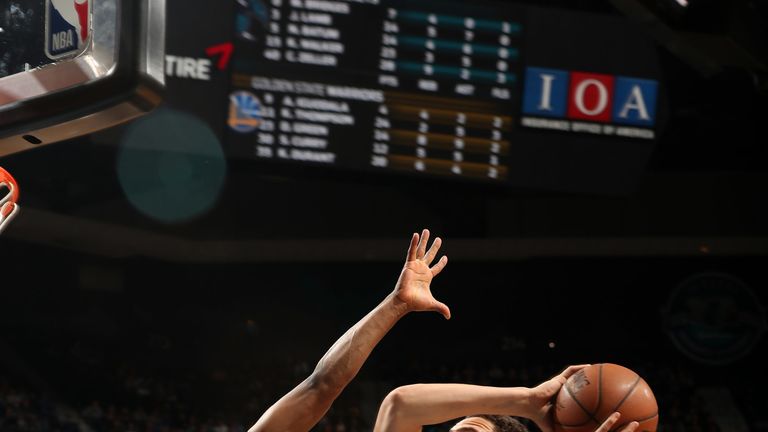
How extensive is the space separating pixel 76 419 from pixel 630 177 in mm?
6862

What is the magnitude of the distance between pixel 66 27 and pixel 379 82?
17.8 feet

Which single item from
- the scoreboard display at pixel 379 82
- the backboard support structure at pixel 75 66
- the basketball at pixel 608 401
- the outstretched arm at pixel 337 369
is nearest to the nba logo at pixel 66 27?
the backboard support structure at pixel 75 66

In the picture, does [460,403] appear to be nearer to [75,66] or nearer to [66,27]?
[75,66]

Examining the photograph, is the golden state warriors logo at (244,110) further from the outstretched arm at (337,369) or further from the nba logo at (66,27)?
the outstretched arm at (337,369)

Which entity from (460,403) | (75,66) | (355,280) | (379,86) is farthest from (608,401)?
(355,280)

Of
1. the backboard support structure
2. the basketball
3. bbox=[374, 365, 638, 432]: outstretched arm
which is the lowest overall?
bbox=[374, 365, 638, 432]: outstretched arm

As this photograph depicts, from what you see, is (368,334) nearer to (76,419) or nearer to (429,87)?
(429,87)

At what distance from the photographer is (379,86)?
7.98 meters

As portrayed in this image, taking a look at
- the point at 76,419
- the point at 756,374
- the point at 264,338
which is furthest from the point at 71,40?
the point at 756,374

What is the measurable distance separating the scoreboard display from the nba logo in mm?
5133

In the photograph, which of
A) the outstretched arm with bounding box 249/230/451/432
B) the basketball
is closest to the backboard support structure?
the outstretched arm with bounding box 249/230/451/432

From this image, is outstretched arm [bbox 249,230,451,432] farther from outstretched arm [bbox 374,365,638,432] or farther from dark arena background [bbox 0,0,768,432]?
dark arena background [bbox 0,0,768,432]

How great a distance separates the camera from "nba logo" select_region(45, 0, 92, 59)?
256 centimetres

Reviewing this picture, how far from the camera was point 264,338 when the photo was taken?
1395cm
